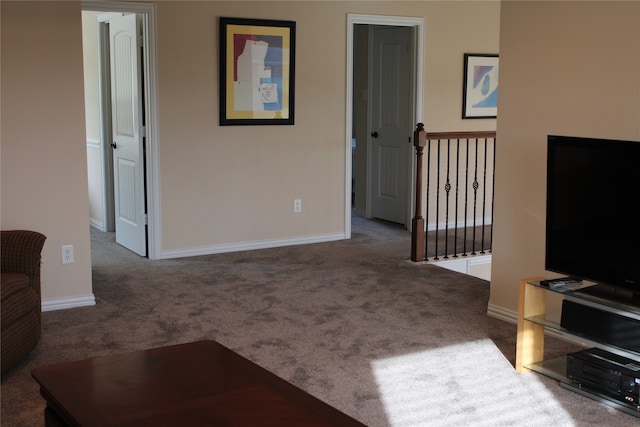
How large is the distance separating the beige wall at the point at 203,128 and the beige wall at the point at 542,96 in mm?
2520

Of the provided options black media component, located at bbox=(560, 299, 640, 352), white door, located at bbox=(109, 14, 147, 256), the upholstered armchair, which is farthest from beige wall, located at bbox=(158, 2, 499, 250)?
black media component, located at bbox=(560, 299, 640, 352)

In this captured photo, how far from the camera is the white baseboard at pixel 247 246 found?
6366 mm

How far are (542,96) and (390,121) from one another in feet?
12.0

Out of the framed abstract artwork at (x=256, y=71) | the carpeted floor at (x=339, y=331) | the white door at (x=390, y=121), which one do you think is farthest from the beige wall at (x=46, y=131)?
the white door at (x=390, y=121)

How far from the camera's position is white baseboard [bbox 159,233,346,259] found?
637 centimetres

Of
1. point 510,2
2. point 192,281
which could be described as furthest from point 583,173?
point 192,281

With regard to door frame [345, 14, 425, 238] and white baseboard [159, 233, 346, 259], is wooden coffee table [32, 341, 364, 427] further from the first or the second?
door frame [345, 14, 425, 238]

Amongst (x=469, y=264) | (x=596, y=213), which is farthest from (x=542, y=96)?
(x=469, y=264)

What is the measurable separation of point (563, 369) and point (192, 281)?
2.78 metres

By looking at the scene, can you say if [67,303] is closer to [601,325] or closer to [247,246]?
[247,246]

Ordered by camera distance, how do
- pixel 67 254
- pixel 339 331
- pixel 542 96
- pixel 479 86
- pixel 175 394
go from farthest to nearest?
pixel 479 86 < pixel 67 254 < pixel 339 331 < pixel 542 96 < pixel 175 394

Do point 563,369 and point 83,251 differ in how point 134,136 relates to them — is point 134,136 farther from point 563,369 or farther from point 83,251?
point 563,369

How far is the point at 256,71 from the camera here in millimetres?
6473

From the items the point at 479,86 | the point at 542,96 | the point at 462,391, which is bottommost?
the point at 462,391
